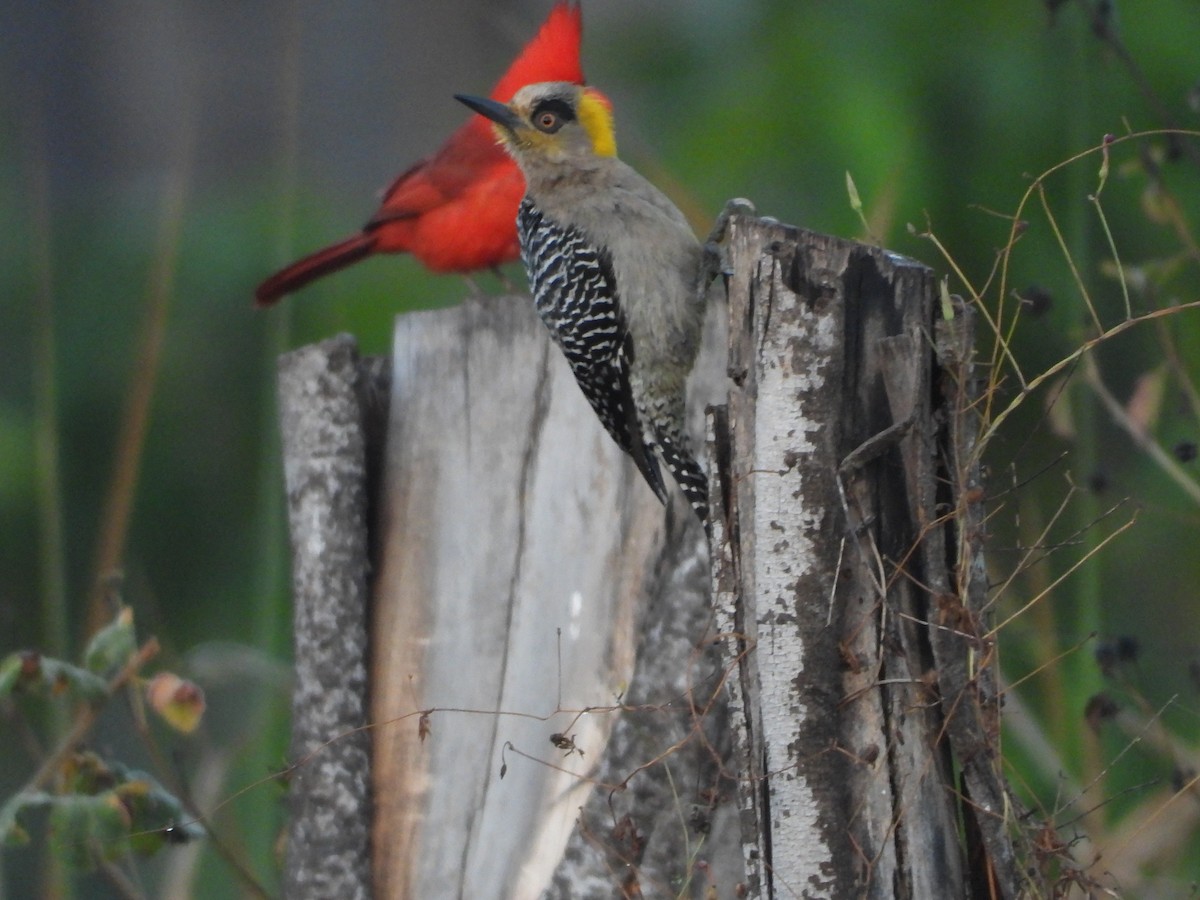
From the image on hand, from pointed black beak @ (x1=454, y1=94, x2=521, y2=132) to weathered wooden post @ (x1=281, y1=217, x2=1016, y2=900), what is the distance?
32.9 inches

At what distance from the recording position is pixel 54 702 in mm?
3191

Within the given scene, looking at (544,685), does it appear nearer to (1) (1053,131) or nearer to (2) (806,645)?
(2) (806,645)

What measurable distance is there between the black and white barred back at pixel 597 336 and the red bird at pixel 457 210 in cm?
72

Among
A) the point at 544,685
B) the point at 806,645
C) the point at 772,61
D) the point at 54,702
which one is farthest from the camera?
the point at 772,61

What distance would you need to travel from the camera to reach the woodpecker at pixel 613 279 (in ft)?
8.86

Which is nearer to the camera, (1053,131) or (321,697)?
(321,697)

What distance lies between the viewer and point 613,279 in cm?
301

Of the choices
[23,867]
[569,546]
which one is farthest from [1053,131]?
[23,867]

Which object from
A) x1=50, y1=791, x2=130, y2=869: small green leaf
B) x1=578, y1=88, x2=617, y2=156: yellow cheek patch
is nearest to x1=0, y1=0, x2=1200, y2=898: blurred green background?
x1=578, y1=88, x2=617, y2=156: yellow cheek patch

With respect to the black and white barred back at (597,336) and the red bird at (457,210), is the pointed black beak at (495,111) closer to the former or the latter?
the black and white barred back at (597,336)

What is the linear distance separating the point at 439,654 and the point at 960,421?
1159 millimetres

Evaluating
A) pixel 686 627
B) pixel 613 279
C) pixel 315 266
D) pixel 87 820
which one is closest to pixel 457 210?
pixel 315 266

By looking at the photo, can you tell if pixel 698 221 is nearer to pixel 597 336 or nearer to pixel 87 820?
pixel 597 336

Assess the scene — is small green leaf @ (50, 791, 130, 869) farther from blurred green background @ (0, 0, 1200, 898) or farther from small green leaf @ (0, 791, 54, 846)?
blurred green background @ (0, 0, 1200, 898)
